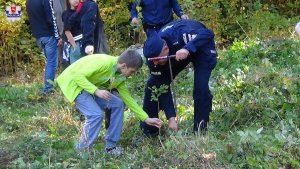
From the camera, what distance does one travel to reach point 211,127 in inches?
224

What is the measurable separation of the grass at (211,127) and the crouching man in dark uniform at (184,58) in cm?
26

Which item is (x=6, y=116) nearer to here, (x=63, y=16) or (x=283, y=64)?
(x=63, y=16)

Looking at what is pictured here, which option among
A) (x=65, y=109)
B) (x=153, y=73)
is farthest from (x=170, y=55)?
(x=65, y=109)

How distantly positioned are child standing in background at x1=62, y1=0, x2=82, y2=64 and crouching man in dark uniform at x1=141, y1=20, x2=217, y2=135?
2.11m

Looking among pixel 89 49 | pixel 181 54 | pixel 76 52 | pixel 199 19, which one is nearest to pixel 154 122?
pixel 181 54

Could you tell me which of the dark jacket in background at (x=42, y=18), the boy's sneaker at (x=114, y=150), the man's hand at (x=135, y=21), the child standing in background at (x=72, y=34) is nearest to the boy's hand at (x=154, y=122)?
the boy's sneaker at (x=114, y=150)

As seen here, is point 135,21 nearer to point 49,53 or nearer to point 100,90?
point 49,53

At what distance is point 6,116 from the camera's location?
24.7 ft

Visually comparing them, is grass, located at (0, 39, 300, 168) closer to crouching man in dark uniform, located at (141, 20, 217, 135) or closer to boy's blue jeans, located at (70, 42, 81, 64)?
crouching man in dark uniform, located at (141, 20, 217, 135)

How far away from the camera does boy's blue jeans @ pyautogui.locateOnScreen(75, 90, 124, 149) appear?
5531 mm

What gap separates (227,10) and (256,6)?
0.59 meters

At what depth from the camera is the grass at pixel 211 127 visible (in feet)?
15.4

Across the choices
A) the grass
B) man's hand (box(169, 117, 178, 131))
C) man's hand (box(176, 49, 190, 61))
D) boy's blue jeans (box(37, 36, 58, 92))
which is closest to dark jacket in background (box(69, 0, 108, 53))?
the grass

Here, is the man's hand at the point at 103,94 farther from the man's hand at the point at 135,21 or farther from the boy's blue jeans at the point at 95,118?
the man's hand at the point at 135,21
